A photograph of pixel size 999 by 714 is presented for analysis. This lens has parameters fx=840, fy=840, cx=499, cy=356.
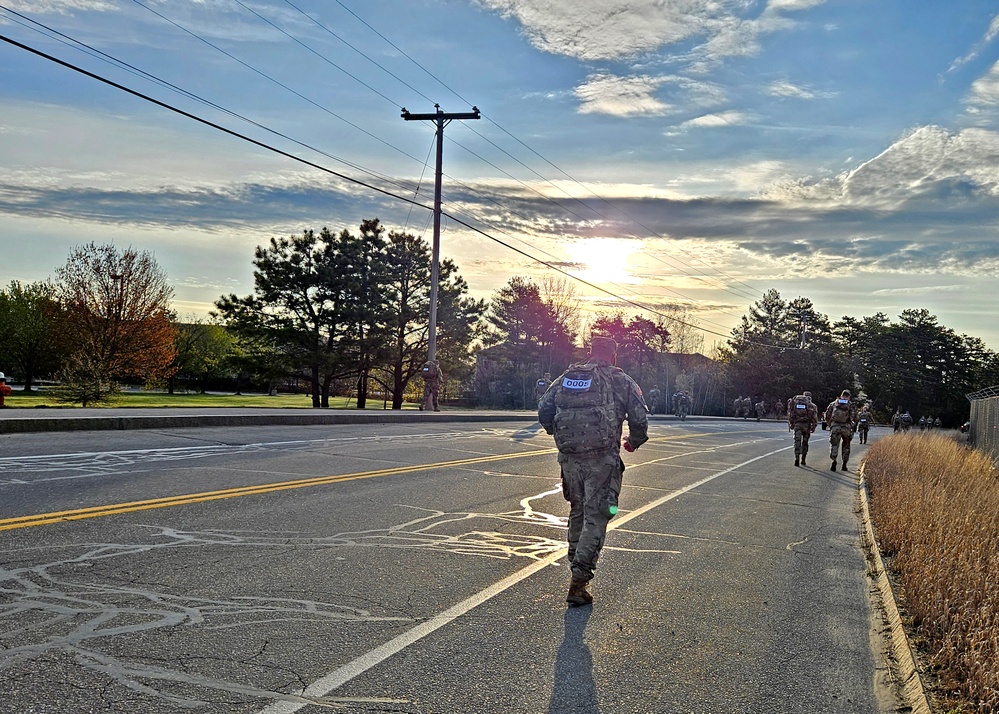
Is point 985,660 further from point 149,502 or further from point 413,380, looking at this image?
point 413,380

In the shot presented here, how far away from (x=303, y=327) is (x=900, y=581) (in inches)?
1855

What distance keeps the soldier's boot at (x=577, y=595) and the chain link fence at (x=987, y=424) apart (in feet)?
60.5

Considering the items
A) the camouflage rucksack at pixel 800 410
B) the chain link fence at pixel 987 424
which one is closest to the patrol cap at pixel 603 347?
the camouflage rucksack at pixel 800 410

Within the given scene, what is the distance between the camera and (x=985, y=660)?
4.51m

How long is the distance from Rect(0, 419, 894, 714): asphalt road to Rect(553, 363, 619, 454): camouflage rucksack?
3.65ft

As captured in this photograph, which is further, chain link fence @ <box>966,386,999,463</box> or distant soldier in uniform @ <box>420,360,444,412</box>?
distant soldier in uniform @ <box>420,360,444,412</box>

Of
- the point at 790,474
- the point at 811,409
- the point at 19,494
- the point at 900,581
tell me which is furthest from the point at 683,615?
the point at 811,409

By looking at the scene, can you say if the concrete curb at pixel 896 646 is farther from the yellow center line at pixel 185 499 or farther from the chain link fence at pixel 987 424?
the chain link fence at pixel 987 424

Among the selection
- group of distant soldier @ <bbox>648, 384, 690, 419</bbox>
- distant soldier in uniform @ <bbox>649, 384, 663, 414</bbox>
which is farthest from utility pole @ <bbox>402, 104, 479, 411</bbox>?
group of distant soldier @ <bbox>648, 384, 690, 419</bbox>

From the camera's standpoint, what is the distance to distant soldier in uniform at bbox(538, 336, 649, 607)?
6102 mm

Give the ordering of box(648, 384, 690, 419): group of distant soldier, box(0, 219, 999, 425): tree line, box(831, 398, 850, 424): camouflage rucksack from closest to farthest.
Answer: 1. box(831, 398, 850, 424): camouflage rucksack
2. box(0, 219, 999, 425): tree line
3. box(648, 384, 690, 419): group of distant soldier

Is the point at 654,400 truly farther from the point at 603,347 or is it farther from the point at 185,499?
the point at 603,347

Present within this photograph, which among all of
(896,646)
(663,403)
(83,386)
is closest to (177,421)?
(896,646)

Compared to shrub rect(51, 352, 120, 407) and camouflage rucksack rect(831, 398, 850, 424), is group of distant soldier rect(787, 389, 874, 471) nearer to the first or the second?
camouflage rucksack rect(831, 398, 850, 424)
